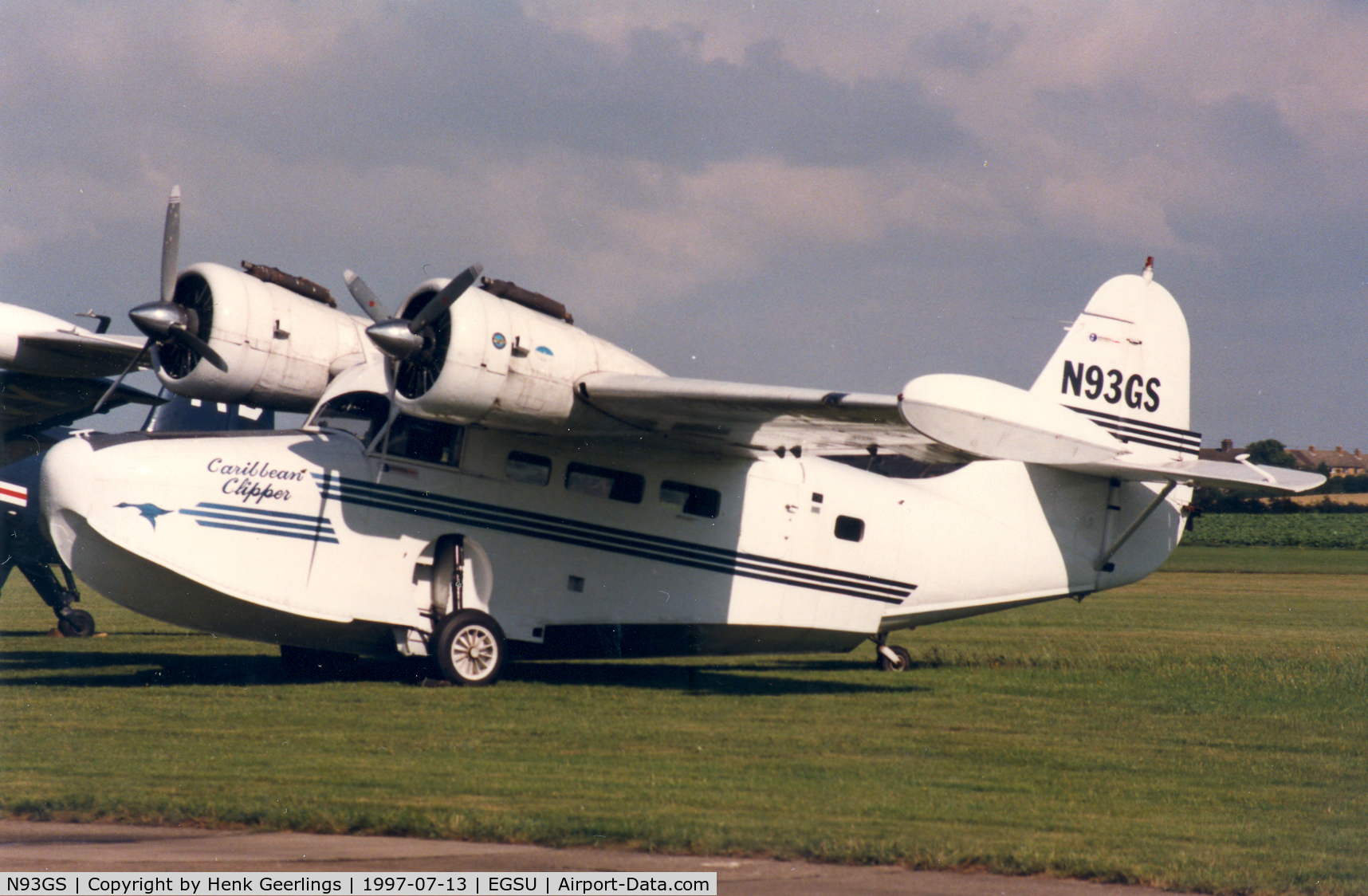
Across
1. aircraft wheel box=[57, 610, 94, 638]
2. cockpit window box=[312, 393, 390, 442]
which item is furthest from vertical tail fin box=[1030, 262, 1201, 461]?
aircraft wheel box=[57, 610, 94, 638]

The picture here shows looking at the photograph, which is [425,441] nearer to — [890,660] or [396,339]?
[396,339]

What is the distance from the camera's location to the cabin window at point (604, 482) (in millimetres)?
14508

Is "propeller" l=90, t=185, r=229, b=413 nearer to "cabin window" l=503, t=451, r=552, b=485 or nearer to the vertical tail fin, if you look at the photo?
"cabin window" l=503, t=451, r=552, b=485

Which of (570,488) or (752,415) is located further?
(570,488)

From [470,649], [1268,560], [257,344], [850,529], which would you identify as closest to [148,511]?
[257,344]

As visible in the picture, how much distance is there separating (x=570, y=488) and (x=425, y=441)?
1631mm

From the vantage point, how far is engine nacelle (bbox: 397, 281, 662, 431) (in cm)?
1239

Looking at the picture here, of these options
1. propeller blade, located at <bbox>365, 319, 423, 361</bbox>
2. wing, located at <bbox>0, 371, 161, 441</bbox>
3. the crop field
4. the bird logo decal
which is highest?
the crop field

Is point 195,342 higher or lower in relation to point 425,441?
higher

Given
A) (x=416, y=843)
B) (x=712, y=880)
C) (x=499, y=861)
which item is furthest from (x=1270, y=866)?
(x=416, y=843)

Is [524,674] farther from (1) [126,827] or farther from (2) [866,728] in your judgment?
(1) [126,827]

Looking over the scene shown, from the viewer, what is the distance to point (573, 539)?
1455 cm

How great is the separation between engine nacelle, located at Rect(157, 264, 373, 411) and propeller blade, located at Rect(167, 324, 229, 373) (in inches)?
5.3

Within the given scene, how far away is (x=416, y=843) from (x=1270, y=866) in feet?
14.8
